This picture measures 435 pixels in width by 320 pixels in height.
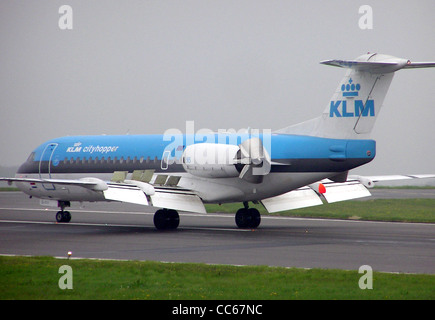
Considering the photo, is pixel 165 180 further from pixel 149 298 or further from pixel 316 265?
pixel 149 298

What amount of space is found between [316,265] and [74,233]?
1179cm

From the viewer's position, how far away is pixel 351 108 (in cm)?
2327

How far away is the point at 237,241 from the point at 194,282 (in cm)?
862

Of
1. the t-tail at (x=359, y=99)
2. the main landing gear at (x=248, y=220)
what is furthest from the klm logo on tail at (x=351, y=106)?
the main landing gear at (x=248, y=220)

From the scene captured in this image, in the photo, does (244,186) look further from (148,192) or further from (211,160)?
(148,192)

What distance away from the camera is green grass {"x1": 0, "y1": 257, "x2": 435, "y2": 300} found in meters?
12.1

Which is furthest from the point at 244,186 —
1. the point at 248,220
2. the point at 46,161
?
the point at 46,161

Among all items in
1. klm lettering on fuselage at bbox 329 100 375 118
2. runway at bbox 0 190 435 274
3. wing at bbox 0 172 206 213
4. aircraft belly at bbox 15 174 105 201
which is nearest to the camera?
runway at bbox 0 190 435 274

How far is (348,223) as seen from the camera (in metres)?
29.6

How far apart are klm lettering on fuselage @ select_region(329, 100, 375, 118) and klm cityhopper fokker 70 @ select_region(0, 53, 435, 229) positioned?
3 centimetres

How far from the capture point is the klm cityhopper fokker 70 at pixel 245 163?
2306 centimetres
